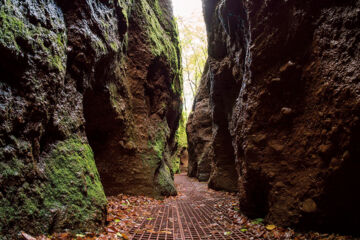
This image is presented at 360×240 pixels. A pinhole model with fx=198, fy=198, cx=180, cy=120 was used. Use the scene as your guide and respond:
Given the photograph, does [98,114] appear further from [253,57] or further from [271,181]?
[271,181]

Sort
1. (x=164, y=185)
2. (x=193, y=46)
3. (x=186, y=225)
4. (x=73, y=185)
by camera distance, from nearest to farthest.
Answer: (x=73, y=185)
(x=186, y=225)
(x=164, y=185)
(x=193, y=46)

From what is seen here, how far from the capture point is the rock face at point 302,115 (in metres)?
2.79

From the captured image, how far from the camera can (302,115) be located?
350 cm

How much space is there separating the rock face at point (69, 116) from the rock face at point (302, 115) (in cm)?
325

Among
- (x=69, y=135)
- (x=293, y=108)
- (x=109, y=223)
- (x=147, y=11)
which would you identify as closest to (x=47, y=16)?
(x=69, y=135)

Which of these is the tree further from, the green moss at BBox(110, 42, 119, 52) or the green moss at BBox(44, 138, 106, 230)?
the green moss at BBox(44, 138, 106, 230)

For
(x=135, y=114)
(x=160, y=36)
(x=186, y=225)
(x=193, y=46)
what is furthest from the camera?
(x=193, y=46)

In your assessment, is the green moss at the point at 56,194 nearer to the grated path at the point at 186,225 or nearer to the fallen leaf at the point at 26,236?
the fallen leaf at the point at 26,236

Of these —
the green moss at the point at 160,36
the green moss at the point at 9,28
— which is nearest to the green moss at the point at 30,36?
the green moss at the point at 9,28

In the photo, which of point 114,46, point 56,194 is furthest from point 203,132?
point 56,194

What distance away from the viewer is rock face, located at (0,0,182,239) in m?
2.42

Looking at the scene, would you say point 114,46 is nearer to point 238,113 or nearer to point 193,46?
point 238,113

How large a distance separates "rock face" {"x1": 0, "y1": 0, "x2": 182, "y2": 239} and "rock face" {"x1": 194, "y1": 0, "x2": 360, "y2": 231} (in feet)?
10.6

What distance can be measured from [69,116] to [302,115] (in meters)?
4.31
